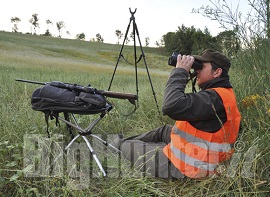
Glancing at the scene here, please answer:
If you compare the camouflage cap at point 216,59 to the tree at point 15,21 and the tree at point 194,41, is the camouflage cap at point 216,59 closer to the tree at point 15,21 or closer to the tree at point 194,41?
the tree at point 194,41

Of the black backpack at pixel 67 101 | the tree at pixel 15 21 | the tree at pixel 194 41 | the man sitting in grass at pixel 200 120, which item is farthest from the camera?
the tree at pixel 15 21

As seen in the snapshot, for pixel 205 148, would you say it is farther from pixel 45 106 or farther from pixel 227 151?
pixel 45 106

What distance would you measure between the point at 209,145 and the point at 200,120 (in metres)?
0.24

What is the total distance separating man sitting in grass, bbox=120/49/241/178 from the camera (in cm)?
254

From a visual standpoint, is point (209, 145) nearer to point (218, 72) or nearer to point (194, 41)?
point (218, 72)

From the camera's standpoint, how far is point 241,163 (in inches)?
95.9

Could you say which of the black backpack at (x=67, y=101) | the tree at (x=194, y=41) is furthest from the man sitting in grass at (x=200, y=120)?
the tree at (x=194, y=41)

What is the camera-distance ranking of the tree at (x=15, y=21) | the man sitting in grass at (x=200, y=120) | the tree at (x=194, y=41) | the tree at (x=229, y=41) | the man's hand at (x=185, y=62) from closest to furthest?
1. the man sitting in grass at (x=200, y=120)
2. the man's hand at (x=185, y=62)
3. the tree at (x=229, y=41)
4. the tree at (x=194, y=41)
5. the tree at (x=15, y=21)

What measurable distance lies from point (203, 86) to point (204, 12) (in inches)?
81.4

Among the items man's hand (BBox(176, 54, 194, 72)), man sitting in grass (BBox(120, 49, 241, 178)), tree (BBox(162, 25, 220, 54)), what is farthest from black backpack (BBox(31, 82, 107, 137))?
tree (BBox(162, 25, 220, 54))

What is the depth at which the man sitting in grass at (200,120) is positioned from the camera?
254 centimetres

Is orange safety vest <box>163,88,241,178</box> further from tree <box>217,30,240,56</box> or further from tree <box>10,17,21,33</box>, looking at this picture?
tree <box>10,17,21,33</box>

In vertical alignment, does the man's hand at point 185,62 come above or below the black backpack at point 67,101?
above

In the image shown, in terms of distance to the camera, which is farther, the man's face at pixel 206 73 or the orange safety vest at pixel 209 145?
the man's face at pixel 206 73
